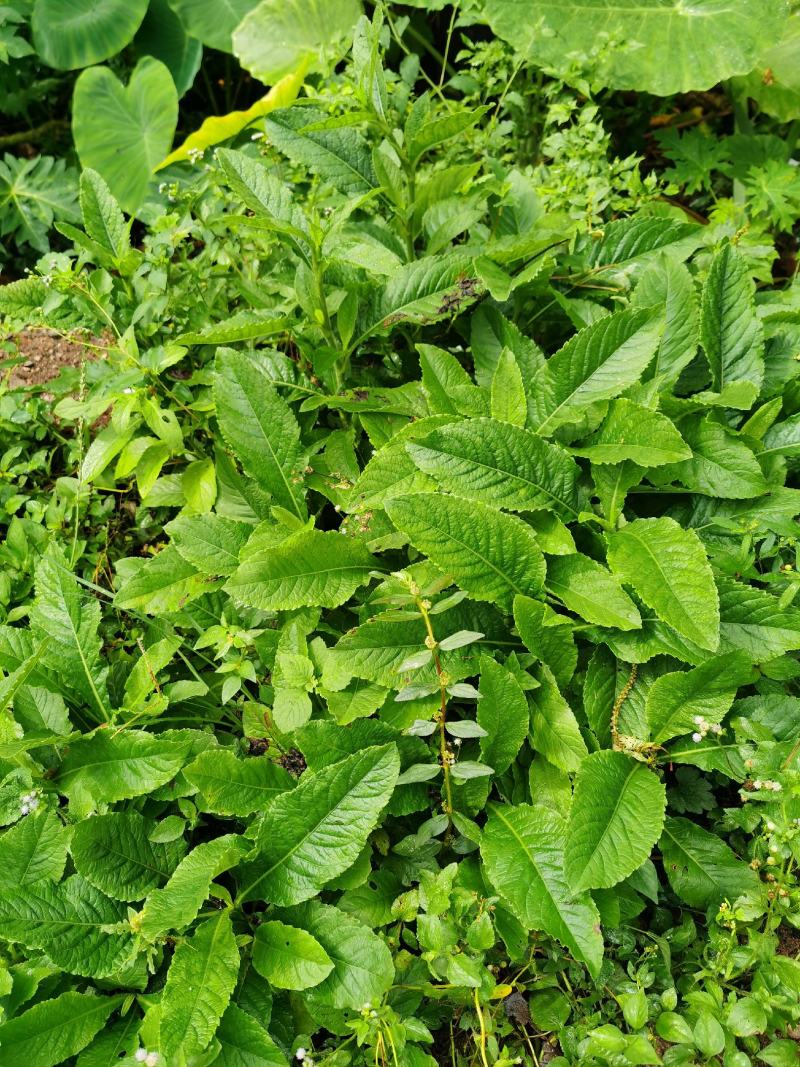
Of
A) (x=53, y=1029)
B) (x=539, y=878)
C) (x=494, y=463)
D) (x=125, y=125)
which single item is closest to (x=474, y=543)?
(x=494, y=463)

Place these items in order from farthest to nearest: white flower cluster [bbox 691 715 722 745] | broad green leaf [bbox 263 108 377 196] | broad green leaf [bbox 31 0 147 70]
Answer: broad green leaf [bbox 31 0 147 70] < broad green leaf [bbox 263 108 377 196] < white flower cluster [bbox 691 715 722 745]

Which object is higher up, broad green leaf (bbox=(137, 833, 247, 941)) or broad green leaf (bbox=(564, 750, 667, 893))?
broad green leaf (bbox=(564, 750, 667, 893))

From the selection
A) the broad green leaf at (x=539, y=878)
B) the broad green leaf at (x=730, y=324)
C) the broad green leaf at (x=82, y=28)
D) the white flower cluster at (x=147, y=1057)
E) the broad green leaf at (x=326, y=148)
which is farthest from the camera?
the broad green leaf at (x=82, y=28)

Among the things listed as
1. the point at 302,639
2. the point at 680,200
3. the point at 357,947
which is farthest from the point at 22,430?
the point at 680,200

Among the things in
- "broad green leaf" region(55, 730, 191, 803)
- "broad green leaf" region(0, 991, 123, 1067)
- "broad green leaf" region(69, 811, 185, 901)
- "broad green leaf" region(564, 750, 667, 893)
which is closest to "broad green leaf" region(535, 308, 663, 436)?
"broad green leaf" region(564, 750, 667, 893)

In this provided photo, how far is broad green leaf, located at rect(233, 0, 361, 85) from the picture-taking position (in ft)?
9.27

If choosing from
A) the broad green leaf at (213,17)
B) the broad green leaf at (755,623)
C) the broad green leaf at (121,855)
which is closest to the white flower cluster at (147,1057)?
the broad green leaf at (121,855)

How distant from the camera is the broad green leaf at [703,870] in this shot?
54.6 inches

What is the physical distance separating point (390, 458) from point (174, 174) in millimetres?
2409

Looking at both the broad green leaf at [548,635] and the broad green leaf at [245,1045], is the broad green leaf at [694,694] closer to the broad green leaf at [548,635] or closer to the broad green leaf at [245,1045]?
the broad green leaf at [548,635]

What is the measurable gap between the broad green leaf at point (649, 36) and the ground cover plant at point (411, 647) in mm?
641

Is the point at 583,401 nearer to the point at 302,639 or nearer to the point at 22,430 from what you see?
the point at 302,639

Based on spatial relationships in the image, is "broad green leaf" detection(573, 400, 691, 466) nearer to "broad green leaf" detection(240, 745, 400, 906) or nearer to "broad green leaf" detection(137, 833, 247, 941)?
"broad green leaf" detection(240, 745, 400, 906)

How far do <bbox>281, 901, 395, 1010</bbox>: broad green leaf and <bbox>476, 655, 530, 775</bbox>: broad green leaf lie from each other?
0.35 metres
